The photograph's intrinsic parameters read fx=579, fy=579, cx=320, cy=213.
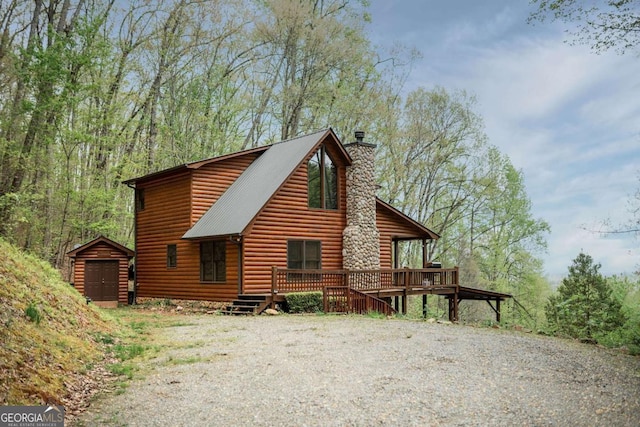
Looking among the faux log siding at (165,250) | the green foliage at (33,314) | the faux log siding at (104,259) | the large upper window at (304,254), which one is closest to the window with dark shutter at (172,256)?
the faux log siding at (165,250)

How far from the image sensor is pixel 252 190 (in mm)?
22031

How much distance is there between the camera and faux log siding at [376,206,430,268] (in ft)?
85.5

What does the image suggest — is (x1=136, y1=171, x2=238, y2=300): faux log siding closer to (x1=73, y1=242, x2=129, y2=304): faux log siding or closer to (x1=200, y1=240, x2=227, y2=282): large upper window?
(x1=200, y1=240, x2=227, y2=282): large upper window

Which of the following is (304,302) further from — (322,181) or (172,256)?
(172,256)

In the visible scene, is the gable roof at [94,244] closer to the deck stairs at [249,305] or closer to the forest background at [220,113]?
the forest background at [220,113]

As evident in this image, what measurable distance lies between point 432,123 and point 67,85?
73.3ft

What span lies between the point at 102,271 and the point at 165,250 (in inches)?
111

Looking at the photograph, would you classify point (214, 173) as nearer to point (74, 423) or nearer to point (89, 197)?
point (89, 197)

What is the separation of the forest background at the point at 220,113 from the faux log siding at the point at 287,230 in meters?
8.39

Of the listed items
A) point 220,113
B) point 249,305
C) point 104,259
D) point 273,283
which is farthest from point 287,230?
point 220,113

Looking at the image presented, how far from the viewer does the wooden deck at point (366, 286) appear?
64.5 feet

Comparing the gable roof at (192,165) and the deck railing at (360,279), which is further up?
the gable roof at (192,165)

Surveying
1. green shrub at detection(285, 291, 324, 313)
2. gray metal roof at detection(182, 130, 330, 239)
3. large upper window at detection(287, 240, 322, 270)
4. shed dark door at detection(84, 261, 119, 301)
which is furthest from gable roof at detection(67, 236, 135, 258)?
green shrub at detection(285, 291, 324, 313)

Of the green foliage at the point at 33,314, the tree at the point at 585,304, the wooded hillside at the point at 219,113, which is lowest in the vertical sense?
the tree at the point at 585,304
